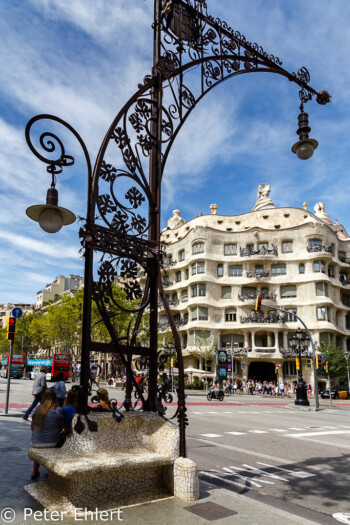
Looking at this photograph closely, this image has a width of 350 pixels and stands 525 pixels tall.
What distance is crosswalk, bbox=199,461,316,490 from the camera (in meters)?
6.49

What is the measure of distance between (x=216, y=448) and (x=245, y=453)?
80cm

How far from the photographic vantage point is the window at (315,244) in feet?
168

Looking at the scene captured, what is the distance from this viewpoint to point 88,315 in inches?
196

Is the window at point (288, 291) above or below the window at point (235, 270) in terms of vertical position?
below

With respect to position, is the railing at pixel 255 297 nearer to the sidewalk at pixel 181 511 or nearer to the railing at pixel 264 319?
the railing at pixel 264 319

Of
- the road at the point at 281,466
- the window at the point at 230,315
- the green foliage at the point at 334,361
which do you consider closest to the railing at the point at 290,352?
the green foliage at the point at 334,361

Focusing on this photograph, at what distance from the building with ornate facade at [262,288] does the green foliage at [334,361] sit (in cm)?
268

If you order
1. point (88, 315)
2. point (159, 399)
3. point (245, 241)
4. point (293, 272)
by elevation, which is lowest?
point (159, 399)

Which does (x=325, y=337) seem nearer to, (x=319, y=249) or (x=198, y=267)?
(x=319, y=249)

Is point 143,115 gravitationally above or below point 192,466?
above

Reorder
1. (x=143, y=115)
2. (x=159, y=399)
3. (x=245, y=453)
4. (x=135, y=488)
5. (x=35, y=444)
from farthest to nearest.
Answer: (x=245, y=453) < (x=143, y=115) < (x=159, y=399) < (x=35, y=444) < (x=135, y=488)

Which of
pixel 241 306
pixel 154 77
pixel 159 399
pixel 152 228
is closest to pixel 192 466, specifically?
pixel 159 399

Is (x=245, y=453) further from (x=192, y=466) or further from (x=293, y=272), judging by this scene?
(x=293, y=272)

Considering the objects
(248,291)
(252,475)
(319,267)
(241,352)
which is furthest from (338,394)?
(252,475)
